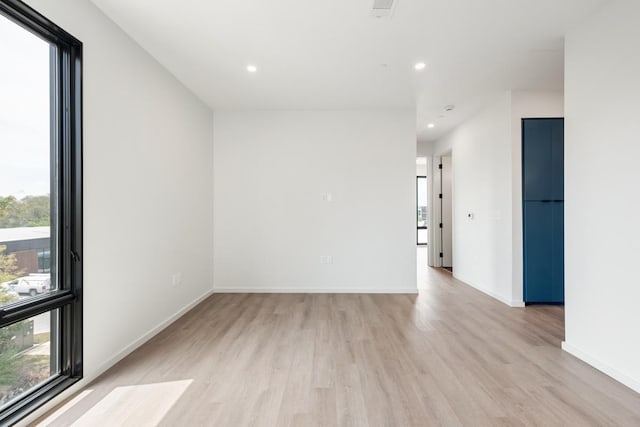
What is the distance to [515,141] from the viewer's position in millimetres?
4195

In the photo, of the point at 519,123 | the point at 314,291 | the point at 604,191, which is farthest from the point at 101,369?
the point at 519,123

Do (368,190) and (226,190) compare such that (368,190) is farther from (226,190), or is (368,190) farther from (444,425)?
(444,425)

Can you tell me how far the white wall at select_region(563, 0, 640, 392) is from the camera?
7.25 feet

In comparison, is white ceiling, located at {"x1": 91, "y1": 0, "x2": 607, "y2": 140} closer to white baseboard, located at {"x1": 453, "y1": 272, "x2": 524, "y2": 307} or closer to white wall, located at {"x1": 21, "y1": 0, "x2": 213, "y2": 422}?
white wall, located at {"x1": 21, "y1": 0, "x2": 213, "y2": 422}

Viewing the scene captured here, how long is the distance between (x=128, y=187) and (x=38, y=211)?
2.65ft

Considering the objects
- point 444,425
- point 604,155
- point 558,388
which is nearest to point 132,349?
point 444,425

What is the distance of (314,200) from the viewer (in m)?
4.93

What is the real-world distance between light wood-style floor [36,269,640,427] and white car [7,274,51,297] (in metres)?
0.79

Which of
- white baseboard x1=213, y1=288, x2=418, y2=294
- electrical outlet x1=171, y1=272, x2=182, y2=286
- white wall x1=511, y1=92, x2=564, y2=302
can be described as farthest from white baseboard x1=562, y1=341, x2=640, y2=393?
electrical outlet x1=171, y1=272, x2=182, y2=286

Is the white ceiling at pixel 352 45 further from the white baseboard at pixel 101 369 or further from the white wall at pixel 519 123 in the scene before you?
the white baseboard at pixel 101 369

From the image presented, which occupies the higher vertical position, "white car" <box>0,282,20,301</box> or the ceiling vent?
the ceiling vent

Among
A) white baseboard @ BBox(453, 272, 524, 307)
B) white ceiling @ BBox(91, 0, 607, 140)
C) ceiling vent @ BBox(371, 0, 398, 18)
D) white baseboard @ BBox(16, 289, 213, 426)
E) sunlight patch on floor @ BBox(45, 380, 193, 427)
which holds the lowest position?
sunlight patch on floor @ BBox(45, 380, 193, 427)

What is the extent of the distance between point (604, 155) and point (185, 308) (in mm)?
4485

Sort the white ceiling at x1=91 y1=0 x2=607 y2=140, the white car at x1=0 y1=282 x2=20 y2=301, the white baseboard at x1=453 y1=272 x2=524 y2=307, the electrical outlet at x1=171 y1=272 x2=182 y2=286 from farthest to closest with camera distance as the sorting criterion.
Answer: the white baseboard at x1=453 y1=272 x2=524 y2=307
the electrical outlet at x1=171 y1=272 x2=182 y2=286
the white ceiling at x1=91 y1=0 x2=607 y2=140
the white car at x1=0 y1=282 x2=20 y2=301
